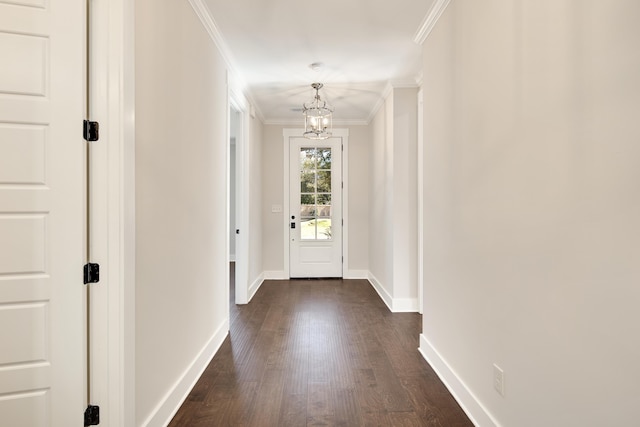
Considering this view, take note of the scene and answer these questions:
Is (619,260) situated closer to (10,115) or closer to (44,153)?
(44,153)

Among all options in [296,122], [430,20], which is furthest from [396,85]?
[296,122]

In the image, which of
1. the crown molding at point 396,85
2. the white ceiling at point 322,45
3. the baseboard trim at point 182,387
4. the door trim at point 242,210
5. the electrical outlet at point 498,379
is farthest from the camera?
the door trim at point 242,210

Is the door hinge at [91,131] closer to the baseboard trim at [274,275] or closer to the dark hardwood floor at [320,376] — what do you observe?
the dark hardwood floor at [320,376]

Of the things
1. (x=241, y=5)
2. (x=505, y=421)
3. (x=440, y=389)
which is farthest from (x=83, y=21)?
(x=440, y=389)

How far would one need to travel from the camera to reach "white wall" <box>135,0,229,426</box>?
6.00 feet

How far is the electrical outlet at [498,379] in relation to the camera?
1.78 meters

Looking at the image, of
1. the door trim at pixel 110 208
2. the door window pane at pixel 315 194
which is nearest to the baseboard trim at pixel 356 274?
the door window pane at pixel 315 194

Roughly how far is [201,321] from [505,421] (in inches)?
80.2

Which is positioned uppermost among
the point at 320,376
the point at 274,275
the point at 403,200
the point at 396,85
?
the point at 396,85

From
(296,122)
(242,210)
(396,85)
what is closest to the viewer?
(396,85)

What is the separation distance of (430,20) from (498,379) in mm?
2499

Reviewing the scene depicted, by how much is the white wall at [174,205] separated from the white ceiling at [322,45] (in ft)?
1.14

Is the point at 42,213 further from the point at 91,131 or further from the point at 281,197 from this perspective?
the point at 281,197

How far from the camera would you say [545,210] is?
1.45 m
